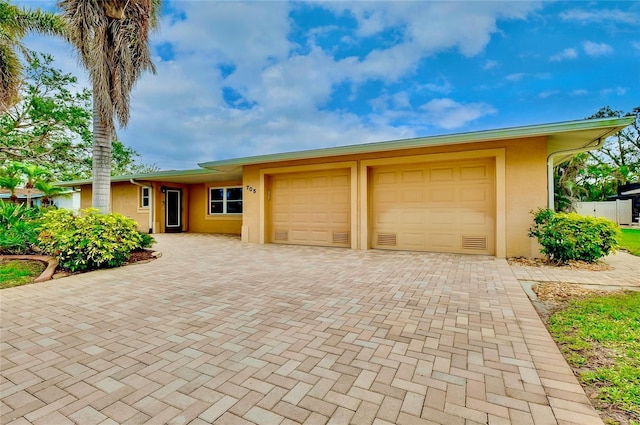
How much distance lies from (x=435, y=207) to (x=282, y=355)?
645 cm

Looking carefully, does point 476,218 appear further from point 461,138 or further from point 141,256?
point 141,256

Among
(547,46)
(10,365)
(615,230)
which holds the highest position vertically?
(547,46)

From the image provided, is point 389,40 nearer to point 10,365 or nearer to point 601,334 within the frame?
point 601,334

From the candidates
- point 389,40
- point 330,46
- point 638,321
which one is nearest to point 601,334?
point 638,321

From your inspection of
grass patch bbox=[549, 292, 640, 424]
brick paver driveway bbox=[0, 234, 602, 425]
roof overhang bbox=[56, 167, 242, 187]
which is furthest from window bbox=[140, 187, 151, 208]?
grass patch bbox=[549, 292, 640, 424]

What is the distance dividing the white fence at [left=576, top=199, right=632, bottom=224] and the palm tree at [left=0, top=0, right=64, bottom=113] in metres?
24.6

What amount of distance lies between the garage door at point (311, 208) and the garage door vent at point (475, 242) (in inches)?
122

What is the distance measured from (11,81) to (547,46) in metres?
17.1

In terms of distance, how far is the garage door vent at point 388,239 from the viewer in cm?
826

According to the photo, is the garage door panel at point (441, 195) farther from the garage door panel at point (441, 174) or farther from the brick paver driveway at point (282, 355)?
the brick paver driveway at point (282, 355)

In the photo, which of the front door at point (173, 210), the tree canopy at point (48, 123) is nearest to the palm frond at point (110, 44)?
the front door at point (173, 210)

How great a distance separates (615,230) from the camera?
5.74m

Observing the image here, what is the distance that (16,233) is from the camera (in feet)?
21.5

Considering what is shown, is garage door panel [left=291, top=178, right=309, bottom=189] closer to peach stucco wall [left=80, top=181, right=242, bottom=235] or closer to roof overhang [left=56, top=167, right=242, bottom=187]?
roof overhang [left=56, top=167, right=242, bottom=187]
